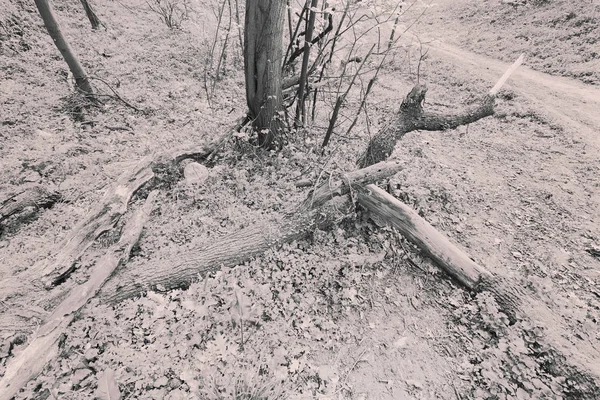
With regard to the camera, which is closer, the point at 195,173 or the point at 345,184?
the point at 345,184

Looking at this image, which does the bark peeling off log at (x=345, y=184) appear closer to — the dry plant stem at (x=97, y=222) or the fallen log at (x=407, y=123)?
the fallen log at (x=407, y=123)

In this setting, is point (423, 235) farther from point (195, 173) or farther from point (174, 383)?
point (195, 173)

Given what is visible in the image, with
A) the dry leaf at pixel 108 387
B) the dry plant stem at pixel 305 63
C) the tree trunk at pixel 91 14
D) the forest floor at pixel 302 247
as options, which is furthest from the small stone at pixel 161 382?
the tree trunk at pixel 91 14

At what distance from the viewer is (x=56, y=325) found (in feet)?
10.2

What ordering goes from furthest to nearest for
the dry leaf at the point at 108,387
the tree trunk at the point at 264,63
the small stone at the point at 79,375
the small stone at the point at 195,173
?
the small stone at the point at 195,173 → the tree trunk at the point at 264,63 → the small stone at the point at 79,375 → the dry leaf at the point at 108,387

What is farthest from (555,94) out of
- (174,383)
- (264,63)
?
(174,383)

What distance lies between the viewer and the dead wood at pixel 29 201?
4.86 meters

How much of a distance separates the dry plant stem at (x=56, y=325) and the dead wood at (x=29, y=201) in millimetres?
2104

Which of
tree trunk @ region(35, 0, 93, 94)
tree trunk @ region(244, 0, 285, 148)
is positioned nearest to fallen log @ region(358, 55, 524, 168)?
tree trunk @ region(244, 0, 285, 148)

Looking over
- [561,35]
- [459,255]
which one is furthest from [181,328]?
[561,35]

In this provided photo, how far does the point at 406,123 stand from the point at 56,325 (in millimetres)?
5193

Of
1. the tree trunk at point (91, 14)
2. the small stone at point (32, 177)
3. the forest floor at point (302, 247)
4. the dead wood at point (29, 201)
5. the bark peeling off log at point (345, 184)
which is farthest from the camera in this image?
the tree trunk at point (91, 14)

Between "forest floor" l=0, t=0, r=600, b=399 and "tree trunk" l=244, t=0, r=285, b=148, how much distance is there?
48 cm

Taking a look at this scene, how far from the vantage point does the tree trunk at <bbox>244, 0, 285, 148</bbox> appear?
178 inches
